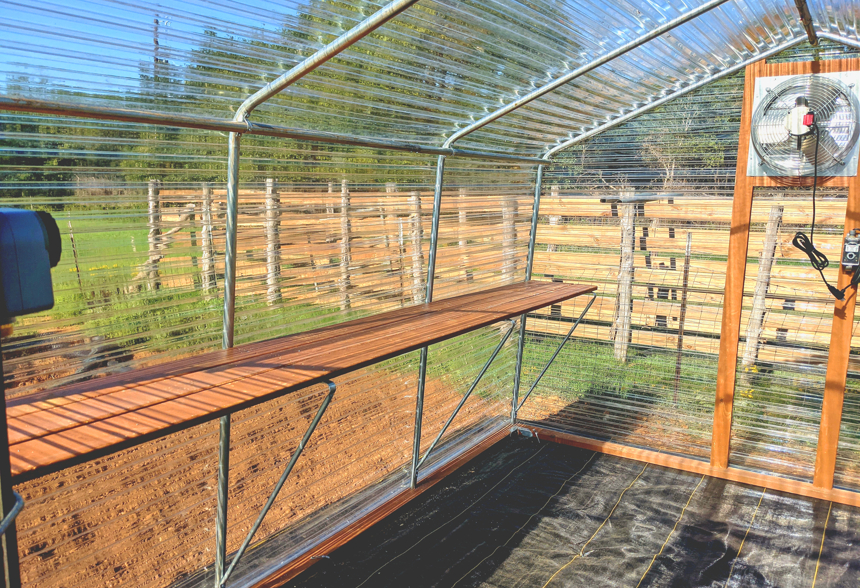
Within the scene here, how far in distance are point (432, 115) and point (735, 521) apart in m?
2.60

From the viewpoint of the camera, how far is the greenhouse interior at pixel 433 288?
5.88 ft

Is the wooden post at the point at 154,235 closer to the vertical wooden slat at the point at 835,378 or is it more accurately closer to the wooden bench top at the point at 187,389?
the wooden bench top at the point at 187,389

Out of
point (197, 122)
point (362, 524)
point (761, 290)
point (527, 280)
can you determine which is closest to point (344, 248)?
point (197, 122)

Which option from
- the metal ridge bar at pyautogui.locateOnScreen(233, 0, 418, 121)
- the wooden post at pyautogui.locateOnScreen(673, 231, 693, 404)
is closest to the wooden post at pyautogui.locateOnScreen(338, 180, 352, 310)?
the metal ridge bar at pyautogui.locateOnScreen(233, 0, 418, 121)

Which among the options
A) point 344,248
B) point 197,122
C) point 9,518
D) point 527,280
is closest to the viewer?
point 9,518

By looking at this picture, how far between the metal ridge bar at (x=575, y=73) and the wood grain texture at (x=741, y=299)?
1.24 metres

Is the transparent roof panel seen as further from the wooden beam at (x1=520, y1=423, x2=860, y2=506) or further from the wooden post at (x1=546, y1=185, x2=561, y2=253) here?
the wooden beam at (x1=520, y1=423, x2=860, y2=506)

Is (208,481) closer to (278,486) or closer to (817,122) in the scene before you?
(278,486)

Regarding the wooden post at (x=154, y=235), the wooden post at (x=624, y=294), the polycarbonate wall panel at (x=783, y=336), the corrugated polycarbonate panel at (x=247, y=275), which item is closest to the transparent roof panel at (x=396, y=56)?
the corrugated polycarbonate panel at (x=247, y=275)

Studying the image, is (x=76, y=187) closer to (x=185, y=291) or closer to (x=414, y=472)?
(x=185, y=291)

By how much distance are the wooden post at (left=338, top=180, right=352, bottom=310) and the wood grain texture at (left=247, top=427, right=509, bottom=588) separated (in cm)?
109

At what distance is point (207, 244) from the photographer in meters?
2.25

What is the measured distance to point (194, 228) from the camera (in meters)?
2.19

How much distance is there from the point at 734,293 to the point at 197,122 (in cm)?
325
